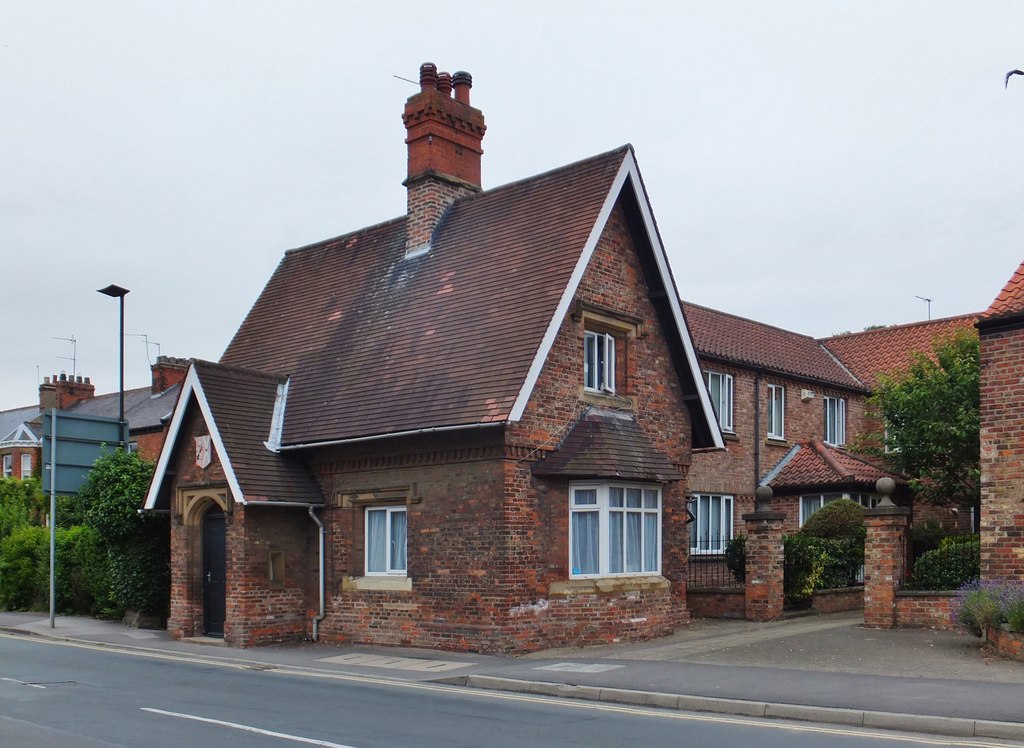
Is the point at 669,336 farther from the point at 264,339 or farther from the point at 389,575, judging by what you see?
the point at 264,339

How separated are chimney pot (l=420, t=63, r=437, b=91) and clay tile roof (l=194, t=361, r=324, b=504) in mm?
7267

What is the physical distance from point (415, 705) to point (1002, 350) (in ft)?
34.9

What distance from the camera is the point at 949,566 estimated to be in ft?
65.0

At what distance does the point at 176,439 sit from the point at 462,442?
6651 millimetres

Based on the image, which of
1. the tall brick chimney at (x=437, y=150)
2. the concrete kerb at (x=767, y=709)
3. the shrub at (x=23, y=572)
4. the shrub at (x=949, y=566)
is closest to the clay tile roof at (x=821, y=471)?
the shrub at (x=949, y=566)

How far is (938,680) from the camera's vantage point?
526 inches

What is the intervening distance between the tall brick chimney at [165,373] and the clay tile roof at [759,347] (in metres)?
25.4

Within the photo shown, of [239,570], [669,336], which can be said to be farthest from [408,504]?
[669,336]

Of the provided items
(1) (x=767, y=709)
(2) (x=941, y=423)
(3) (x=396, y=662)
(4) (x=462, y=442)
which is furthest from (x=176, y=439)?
(2) (x=941, y=423)

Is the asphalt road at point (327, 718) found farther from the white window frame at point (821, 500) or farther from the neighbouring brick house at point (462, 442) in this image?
the white window frame at point (821, 500)

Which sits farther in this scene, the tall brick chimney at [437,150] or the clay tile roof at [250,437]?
the tall brick chimney at [437,150]

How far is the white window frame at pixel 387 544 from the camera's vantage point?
19.5m

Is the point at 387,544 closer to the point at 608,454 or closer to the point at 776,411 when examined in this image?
the point at 608,454

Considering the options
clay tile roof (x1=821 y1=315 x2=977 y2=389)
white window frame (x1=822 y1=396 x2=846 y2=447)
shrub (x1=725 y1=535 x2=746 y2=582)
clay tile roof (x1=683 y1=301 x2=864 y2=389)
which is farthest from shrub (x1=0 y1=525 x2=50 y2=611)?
clay tile roof (x1=821 y1=315 x2=977 y2=389)
